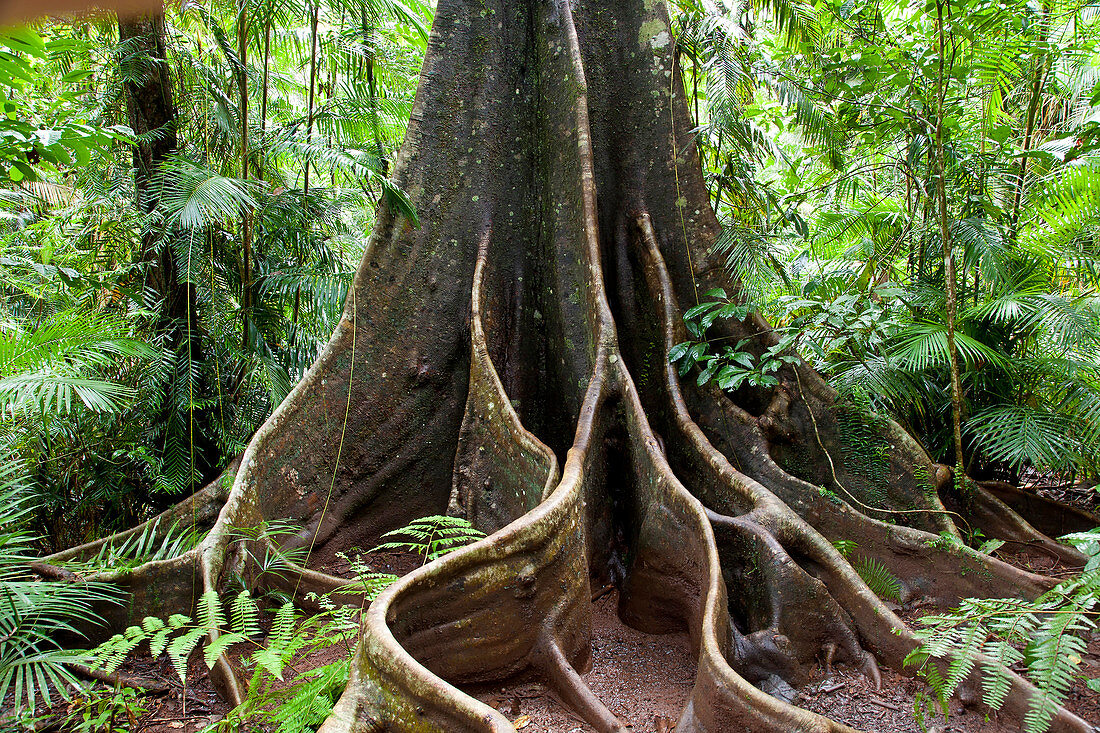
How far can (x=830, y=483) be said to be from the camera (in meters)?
4.28

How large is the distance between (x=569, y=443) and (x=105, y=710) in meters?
2.76

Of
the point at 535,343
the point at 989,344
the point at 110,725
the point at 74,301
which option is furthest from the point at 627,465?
the point at 74,301

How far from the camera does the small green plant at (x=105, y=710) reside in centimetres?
277

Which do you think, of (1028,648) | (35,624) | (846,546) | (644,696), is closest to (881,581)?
(846,546)

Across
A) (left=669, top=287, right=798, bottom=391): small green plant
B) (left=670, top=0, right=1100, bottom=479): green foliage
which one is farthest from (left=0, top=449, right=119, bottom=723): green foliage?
(left=670, top=0, right=1100, bottom=479): green foliage

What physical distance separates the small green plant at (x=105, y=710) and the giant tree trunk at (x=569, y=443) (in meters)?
0.41

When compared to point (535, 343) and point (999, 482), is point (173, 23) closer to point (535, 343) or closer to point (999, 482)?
point (535, 343)

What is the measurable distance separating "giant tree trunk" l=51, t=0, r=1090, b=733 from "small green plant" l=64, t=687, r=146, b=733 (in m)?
0.41

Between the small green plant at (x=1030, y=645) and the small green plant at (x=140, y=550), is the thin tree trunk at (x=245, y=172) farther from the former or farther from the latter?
the small green plant at (x=1030, y=645)

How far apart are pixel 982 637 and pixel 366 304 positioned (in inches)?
144

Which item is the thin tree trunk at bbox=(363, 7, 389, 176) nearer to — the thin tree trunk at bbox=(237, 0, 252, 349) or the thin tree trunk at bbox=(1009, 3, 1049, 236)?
the thin tree trunk at bbox=(237, 0, 252, 349)

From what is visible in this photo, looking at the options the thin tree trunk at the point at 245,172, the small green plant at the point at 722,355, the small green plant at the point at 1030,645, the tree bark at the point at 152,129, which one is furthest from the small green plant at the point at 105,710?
the small green plant at the point at 722,355

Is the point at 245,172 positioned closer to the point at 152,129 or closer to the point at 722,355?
the point at 152,129

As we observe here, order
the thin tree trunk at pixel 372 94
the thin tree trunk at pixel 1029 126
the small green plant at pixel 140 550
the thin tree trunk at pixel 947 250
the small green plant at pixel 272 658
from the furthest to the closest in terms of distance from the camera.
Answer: the thin tree trunk at pixel 372 94 → the thin tree trunk at pixel 1029 126 → the thin tree trunk at pixel 947 250 → the small green plant at pixel 140 550 → the small green plant at pixel 272 658
